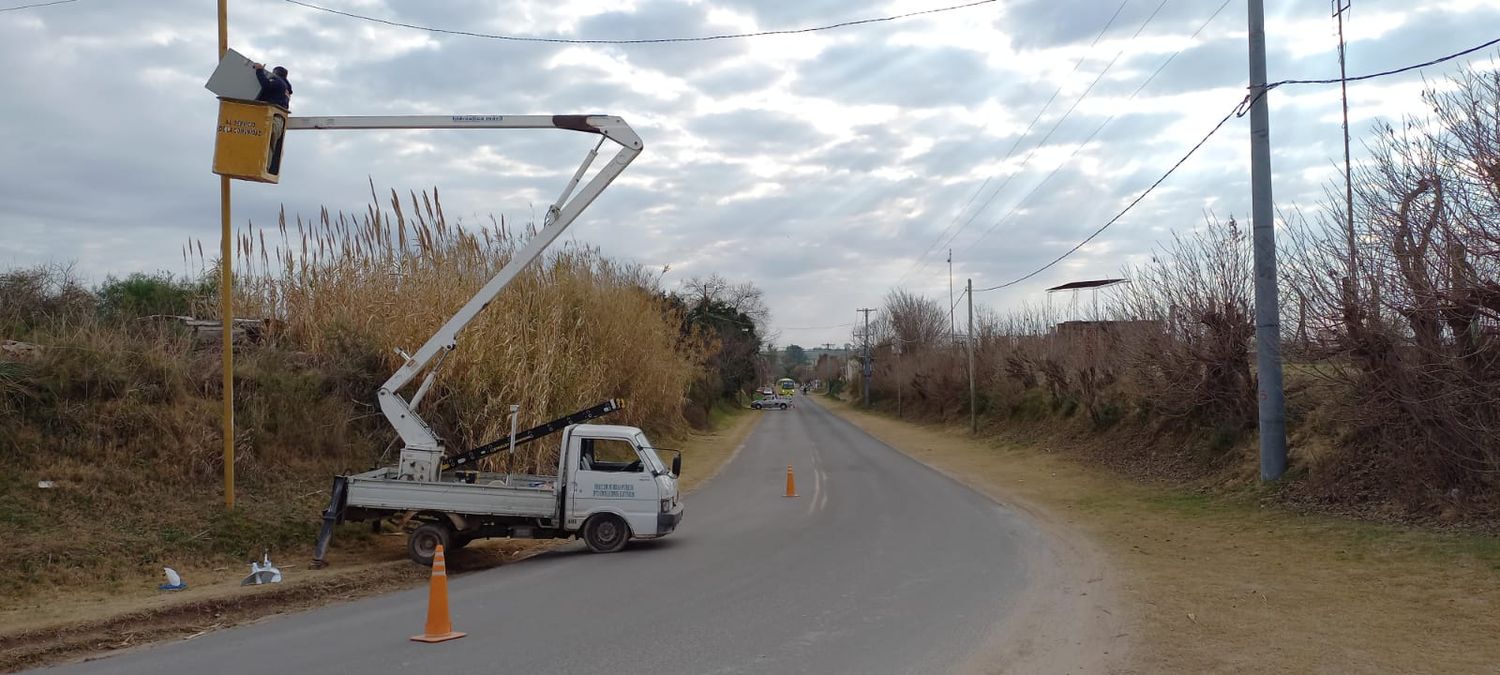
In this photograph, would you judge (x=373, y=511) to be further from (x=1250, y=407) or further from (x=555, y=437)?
(x=1250, y=407)

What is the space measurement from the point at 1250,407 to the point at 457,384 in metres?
16.7

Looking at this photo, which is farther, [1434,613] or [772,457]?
[772,457]

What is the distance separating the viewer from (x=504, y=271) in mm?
14672

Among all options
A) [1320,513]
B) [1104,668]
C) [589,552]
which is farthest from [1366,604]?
[589,552]

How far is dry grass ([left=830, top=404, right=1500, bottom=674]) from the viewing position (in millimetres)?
7672

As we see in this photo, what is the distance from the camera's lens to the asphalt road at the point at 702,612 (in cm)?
768

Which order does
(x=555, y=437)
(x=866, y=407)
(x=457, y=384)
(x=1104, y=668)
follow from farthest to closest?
(x=866, y=407) < (x=555, y=437) < (x=457, y=384) < (x=1104, y=668)

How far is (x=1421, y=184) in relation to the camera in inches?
528

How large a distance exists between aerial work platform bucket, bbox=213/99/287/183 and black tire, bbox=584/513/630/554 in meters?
6.44

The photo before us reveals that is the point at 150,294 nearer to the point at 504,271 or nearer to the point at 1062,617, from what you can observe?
the point at 504,271

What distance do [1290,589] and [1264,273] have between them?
27.1ft

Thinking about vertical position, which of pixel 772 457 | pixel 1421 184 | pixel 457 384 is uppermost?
pixel 1421 184

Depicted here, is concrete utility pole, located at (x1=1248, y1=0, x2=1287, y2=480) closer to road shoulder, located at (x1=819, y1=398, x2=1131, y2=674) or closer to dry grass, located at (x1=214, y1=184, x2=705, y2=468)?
road shoulder, located at (x1=819, y1=398, x2=1131, y2=674)

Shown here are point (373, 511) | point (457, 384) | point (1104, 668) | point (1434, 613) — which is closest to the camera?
point (1104, 668)
